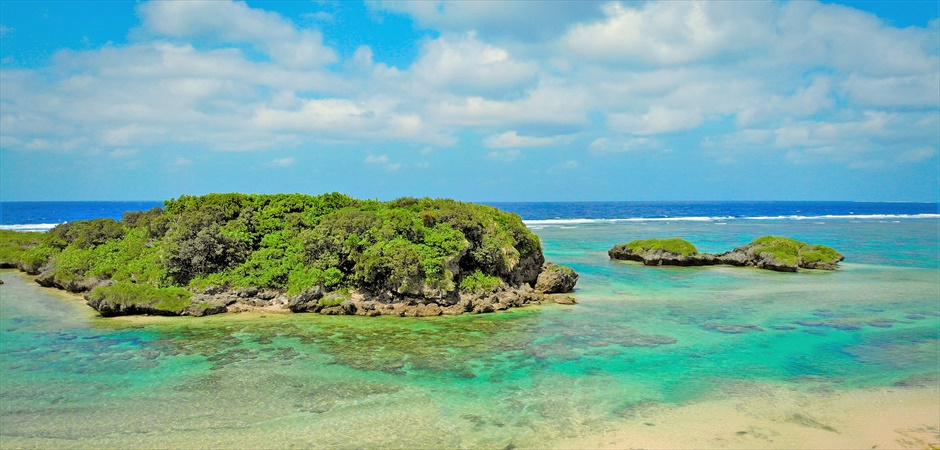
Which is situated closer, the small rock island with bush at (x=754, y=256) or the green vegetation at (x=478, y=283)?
the green vegetation at (x=478, y=283)

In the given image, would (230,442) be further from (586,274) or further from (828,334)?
→ (586,274)

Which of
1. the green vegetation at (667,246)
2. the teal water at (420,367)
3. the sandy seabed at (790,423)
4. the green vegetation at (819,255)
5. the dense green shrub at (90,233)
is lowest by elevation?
the sandy seabed at (790,423)

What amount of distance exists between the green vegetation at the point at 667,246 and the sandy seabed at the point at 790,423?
85.1ft

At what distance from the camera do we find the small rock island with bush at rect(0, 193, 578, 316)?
21.0m

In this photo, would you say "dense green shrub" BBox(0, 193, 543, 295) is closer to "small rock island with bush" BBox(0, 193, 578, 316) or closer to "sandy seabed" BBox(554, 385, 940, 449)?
"small rock island with bush" BBox(0, 193, 578, 316)

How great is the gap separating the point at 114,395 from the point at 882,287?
33159mm

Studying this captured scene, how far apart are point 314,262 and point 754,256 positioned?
97.6 feet

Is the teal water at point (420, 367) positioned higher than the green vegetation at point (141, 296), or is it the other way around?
the green vegetation at point (141, 296)

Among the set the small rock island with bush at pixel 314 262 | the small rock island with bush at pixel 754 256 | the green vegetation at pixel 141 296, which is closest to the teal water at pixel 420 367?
the green vegetation at pixel 141 296

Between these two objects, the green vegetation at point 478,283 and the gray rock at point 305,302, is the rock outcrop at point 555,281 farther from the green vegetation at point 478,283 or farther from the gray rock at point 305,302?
the gray rock at point 305,302

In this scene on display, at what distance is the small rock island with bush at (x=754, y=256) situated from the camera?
1425 inches

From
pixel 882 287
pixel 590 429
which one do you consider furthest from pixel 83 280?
pixel 882 287

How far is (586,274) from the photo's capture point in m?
33.1

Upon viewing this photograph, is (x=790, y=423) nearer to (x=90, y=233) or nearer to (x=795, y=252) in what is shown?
(x=795, y=252)
